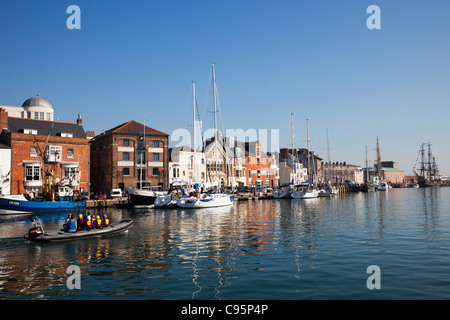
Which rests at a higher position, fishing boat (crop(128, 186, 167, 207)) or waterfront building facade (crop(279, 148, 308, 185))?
waterfront building facade (crop(279, 148, 308, 185))

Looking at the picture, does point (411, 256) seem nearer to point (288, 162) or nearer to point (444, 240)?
point (444, 240)

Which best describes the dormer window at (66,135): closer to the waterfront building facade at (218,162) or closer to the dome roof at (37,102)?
the dome roof at (37,102)

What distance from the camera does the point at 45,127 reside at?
60.0 metres

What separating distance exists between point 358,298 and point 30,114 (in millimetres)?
80321

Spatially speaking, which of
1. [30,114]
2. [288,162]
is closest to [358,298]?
[30,114]

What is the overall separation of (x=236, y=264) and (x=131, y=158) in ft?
182

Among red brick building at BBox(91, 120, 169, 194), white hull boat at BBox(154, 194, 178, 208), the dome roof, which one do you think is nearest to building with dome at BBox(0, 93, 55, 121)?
the dome roof

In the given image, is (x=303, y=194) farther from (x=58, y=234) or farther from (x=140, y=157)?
(x=58, y=234)

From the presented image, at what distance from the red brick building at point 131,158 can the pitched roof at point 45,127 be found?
648cm

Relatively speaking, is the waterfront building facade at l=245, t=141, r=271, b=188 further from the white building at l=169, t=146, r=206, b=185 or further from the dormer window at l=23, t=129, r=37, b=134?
the dormer window at l=23, t=129, r=37, b=134

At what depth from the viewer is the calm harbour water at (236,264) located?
42.9 ft

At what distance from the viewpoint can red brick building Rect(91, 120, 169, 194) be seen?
221 ft

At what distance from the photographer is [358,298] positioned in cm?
1219

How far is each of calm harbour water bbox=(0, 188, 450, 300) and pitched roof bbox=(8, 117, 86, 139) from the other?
35.7 metres
